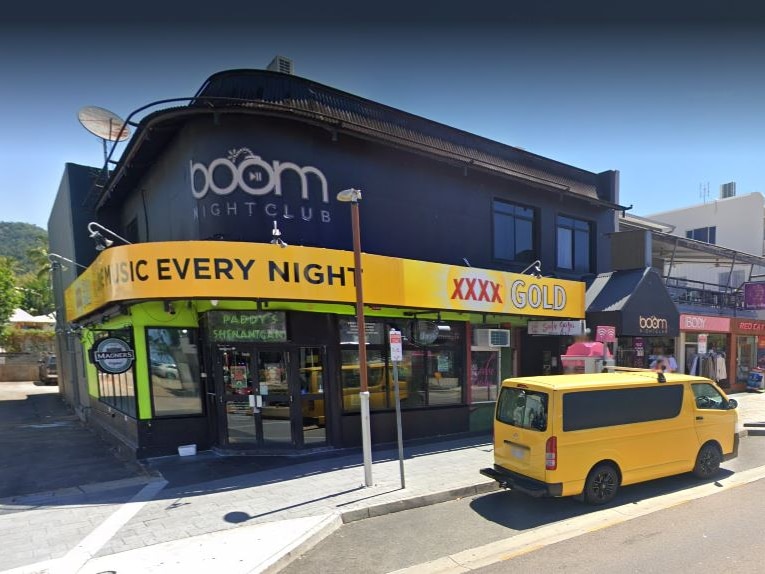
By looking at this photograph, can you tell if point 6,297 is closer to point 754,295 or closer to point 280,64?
point 280,64

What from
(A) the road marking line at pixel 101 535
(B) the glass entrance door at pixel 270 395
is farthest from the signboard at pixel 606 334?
(A) the road marking line at pixel 101 535

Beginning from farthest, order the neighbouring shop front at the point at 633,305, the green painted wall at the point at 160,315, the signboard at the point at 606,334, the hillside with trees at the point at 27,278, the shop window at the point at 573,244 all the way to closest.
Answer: the hillside with trees at the point at 27,278 < the shop window at the point at 573,244 < the neighbouring shop front at the point at 633,305 < the signboard at the point at 606,334 < the green painted wall at the point at 160,315

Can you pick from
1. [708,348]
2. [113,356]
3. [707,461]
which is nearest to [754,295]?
[708,348]

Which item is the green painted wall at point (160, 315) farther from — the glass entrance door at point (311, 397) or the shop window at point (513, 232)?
the shop window at point (513, 232)

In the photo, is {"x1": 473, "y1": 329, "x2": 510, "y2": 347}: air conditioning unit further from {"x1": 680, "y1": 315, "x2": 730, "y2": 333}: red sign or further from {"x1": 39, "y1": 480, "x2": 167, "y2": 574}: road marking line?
{"x1": 680, "y1": 315, "x2": 730, "y2": 333}: red sign

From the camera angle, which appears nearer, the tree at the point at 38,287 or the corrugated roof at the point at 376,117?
the corrugated roof at the point at 376,117

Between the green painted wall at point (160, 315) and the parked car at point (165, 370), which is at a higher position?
the green painted wall at point (160, 315)

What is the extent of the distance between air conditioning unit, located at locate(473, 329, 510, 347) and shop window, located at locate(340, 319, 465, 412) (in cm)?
54

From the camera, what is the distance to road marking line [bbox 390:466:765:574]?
15.3ft

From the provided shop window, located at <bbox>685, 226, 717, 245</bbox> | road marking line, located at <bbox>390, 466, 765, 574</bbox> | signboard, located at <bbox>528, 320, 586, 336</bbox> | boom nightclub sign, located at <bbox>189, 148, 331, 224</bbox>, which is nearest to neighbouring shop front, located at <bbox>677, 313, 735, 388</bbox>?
signboard, located at <bbox>528, 320, 586, 336</bbox>

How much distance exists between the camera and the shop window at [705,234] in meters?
27.8

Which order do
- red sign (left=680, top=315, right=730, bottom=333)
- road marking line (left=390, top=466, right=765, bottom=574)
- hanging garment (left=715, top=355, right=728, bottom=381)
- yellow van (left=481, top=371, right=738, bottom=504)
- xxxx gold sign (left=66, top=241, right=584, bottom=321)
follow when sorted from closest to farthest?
1. road marking line (left=390, top=466, right=765, bottom=574)
2. yellow van (left=481, top=371, right=738, bottom=504)
3. xxxx gold sign (left=66, top=241, right=584, bottom=321)
4. red sign (left=680, top=315, right=730, bottom=333)
5. hanging garment (left=715, top=355, right=728, bottom=381)

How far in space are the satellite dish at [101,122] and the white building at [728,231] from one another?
26.5 m

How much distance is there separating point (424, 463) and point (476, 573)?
12.4 ft
